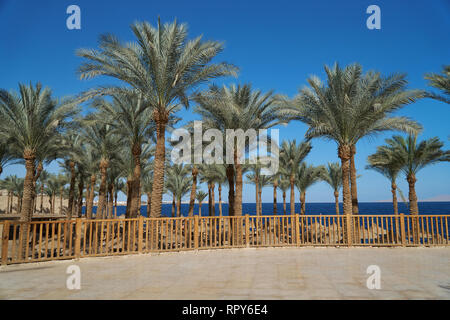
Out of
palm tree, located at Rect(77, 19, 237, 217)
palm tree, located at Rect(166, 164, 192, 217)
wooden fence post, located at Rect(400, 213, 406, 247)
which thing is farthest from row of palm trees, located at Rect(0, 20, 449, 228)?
palm tree, located at Rect(166, 164, 192, 217)

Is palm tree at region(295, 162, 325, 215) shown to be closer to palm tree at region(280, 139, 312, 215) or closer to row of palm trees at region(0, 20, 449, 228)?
palm tree at region(280, 139, 312, 215)

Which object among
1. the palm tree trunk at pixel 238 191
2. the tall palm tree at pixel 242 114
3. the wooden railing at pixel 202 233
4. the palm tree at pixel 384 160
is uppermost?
the tall palm tree at pixel 242 114

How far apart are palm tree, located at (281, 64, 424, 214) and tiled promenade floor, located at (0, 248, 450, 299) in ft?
21.8

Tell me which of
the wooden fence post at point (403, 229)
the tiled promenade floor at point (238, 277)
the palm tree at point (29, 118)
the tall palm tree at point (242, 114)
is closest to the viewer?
the tiled promenade floor at point (238, 277)

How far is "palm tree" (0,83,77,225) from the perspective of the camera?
15250mm

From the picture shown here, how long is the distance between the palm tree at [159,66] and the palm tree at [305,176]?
897 inches

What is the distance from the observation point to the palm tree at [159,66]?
12.2m

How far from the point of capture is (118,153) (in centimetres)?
2517

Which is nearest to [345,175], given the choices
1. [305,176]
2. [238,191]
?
[238,191]

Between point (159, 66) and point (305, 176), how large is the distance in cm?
2495

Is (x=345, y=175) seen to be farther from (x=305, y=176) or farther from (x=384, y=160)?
(x=305, y=176)

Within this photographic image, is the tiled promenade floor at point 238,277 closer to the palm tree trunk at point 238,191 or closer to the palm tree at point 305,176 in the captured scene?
the palm tree trunk at point 238,191

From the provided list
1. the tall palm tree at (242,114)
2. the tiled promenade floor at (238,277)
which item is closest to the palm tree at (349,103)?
the tall palm tree at (242,114)
